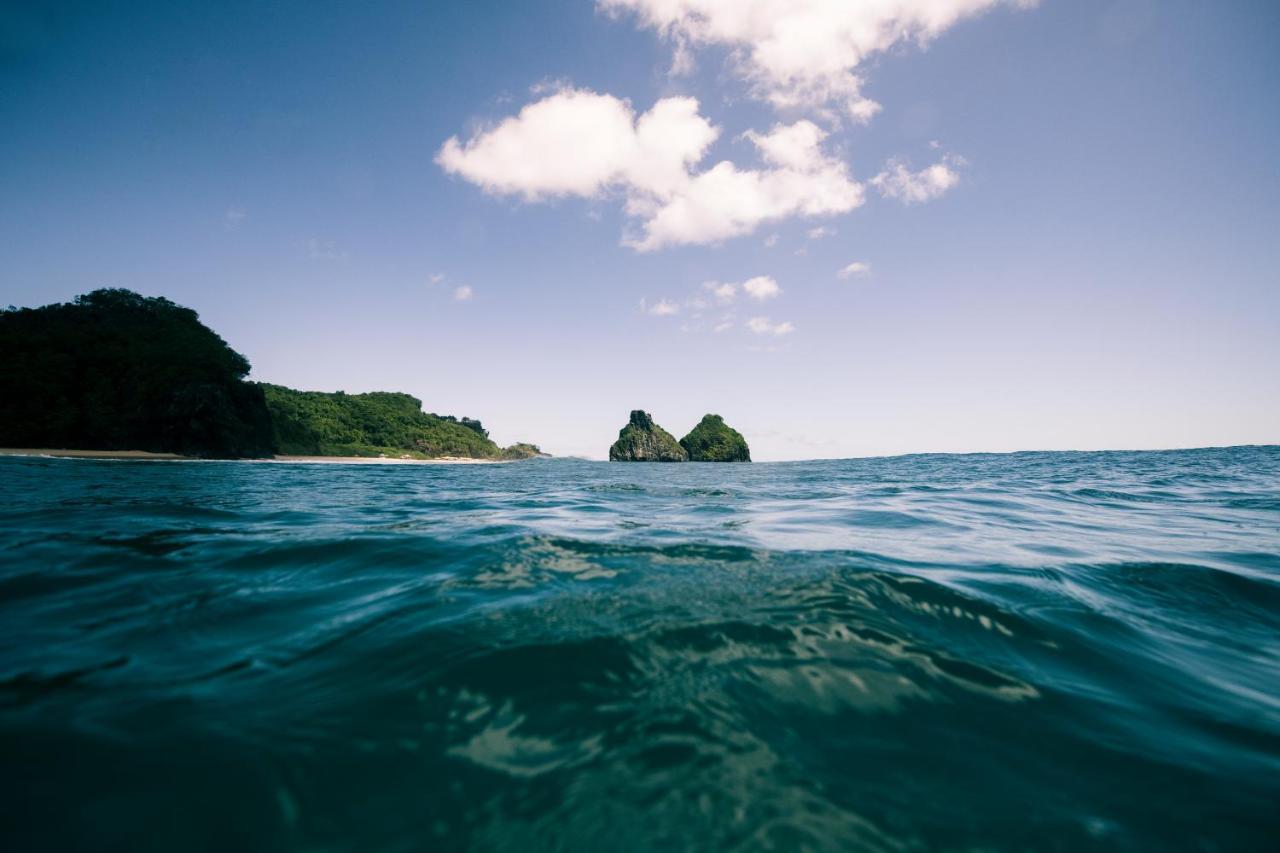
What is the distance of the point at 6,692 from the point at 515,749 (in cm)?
287

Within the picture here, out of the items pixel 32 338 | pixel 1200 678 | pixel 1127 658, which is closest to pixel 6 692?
pixel 1127 658

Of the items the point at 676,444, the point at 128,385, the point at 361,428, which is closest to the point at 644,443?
the point at 676,444

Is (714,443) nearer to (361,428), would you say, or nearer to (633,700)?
(361,428)

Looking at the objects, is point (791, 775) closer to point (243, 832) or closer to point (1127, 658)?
point (243, 832)

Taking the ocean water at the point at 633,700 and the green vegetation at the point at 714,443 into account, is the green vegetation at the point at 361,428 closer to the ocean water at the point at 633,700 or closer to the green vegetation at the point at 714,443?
the green vegetation at the point at 714,443

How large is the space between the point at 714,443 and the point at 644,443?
65.5 feet

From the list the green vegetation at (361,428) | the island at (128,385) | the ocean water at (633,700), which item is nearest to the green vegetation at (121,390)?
the island at (128,385)

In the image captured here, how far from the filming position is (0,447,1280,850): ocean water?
5.81 feet

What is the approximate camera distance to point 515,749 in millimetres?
2107

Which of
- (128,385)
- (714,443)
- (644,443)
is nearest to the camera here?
(128,385)

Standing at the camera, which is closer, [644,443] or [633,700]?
[633,700]

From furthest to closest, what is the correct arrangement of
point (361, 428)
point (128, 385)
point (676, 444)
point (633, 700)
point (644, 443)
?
point (676, 444), point (644, 443), point (361, 428), point (128, 385), point (633, 700)

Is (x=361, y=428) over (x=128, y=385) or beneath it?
beneath

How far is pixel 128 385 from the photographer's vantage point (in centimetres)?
4675
